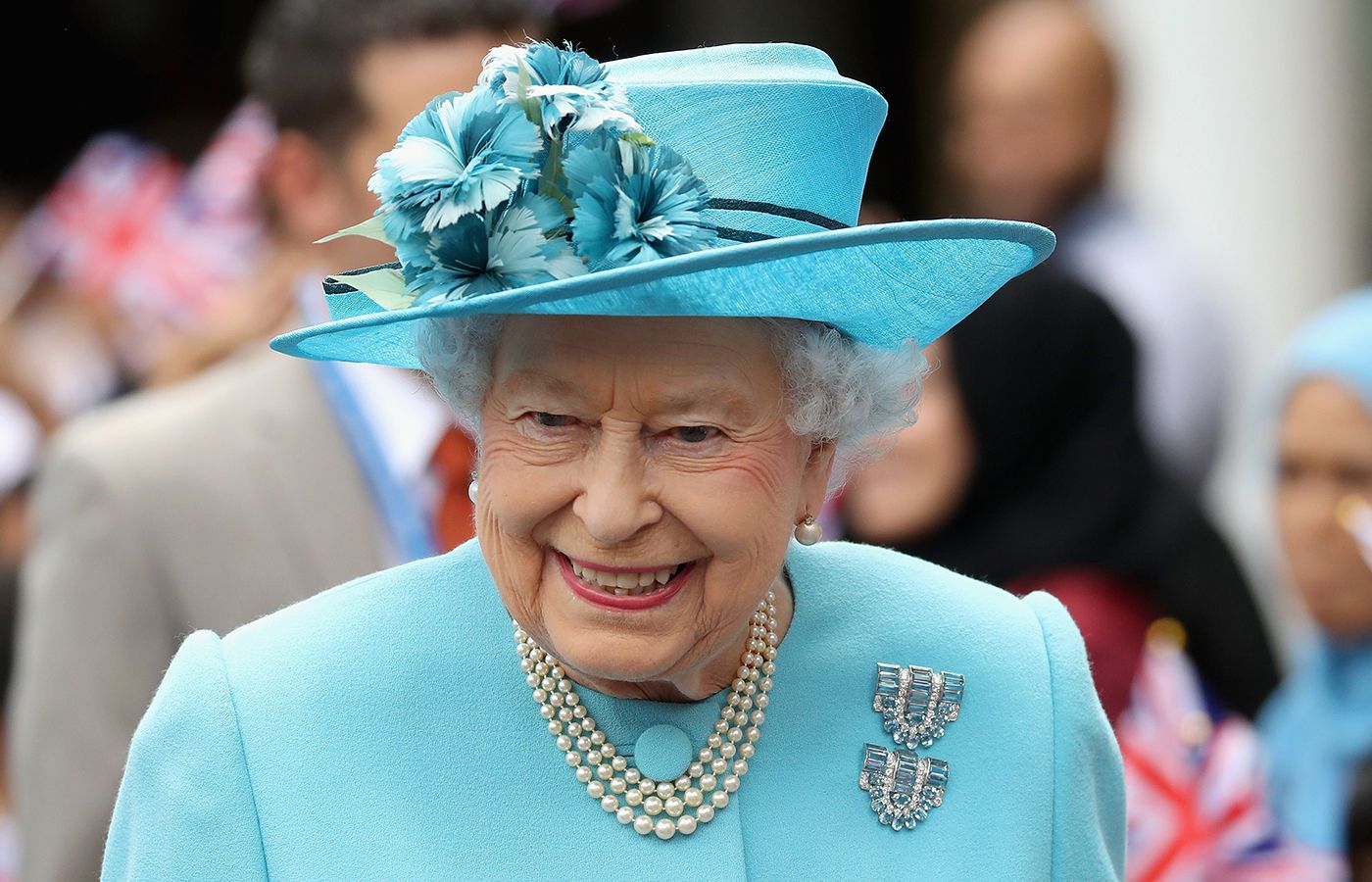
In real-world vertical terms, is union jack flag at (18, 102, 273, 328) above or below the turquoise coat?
below

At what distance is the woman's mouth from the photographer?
229 cm

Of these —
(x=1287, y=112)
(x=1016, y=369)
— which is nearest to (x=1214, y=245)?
(x=1287, y=112)

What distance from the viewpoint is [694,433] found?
7.55 ft

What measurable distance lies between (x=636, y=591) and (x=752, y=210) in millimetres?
457

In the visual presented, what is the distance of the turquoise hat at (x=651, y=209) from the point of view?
2.17 meters

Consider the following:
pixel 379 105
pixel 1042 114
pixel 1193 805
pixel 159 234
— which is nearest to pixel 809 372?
pixel 379 105

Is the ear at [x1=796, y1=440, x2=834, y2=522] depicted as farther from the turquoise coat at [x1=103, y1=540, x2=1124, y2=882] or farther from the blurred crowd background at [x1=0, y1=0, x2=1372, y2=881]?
the blurred crowd background at [x1=0, y1=0, x2=1372, y2=881]

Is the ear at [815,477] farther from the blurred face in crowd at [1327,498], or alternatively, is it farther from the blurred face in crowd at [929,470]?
the blurred face in crowd at [1327,498]

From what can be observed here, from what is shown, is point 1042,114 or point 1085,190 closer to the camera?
point 1042,114

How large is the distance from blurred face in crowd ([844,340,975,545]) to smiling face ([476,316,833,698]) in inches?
113

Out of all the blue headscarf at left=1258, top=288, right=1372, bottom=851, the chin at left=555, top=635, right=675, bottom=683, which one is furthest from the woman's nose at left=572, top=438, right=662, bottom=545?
the blue headscarf at left=1258, top=288, right=1372, bottom=851

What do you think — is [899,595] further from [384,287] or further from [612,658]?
[384,287]

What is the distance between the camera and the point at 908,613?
8.84 feet

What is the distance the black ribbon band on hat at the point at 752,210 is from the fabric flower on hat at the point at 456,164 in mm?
224
